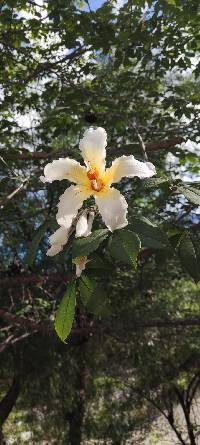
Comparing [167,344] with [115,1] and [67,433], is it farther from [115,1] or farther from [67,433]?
[115,1]

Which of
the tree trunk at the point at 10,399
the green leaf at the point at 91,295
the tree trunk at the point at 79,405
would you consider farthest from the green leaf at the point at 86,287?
the tree trunk at the point at 10,399

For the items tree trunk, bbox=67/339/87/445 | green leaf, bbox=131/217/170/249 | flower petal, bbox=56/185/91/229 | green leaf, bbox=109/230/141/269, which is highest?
tree trunk, bbox=67/339/87/445

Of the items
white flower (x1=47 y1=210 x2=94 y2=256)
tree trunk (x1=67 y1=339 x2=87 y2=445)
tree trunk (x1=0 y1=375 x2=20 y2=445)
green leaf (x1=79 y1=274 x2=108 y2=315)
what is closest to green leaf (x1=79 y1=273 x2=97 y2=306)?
green leaf (x1=79 y1=274 x2=108 y2=315)

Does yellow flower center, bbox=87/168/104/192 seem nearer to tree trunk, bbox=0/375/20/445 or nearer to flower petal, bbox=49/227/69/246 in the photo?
flower petal, bbox=49/227/69/246

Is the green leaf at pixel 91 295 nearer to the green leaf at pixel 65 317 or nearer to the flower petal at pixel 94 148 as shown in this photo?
the green leaf at pixel 65 317

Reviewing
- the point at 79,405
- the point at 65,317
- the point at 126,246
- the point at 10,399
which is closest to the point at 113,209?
the point at 126,246

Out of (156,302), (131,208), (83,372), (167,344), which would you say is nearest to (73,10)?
(131,208)

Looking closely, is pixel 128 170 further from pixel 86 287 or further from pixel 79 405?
pixel 79 405
